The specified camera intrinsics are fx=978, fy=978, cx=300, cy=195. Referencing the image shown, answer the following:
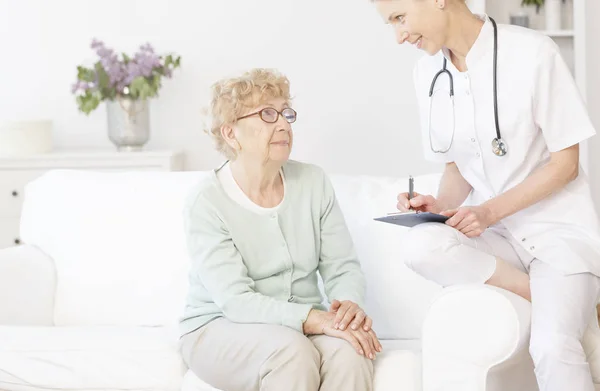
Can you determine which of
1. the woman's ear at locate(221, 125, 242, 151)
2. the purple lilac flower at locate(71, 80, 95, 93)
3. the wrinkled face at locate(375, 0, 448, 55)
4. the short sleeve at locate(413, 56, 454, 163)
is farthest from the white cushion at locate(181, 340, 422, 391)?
the purple lilac flower at locate(71, 80, 95, 93)

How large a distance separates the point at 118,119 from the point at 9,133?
1.45 feet

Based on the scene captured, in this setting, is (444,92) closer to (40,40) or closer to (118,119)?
(118,119)

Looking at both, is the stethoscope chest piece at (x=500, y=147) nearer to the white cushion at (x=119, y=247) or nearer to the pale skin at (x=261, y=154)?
the pale skin at (x=261, y=154)

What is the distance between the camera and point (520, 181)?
2.25 m

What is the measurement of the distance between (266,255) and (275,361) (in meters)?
0.33

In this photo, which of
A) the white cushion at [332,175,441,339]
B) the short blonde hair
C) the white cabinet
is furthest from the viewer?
the white cabinet

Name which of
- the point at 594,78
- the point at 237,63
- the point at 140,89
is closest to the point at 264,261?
the point at 140,89

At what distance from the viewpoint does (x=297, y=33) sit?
14.3ft

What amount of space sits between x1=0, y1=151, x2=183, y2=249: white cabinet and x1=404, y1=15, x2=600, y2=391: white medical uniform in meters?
1.94

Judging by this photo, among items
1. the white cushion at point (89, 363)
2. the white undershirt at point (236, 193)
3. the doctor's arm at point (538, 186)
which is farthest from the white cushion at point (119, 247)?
the doctor's arm at point (538, 186)

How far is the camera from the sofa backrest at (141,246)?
8.70ft

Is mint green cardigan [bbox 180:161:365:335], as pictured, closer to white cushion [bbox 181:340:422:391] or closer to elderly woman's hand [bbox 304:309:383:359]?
elderly woman's hand [bbox 304:309:383:359]

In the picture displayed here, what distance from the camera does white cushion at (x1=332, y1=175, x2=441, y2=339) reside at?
102 inches

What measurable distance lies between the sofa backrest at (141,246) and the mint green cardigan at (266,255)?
227 mm
